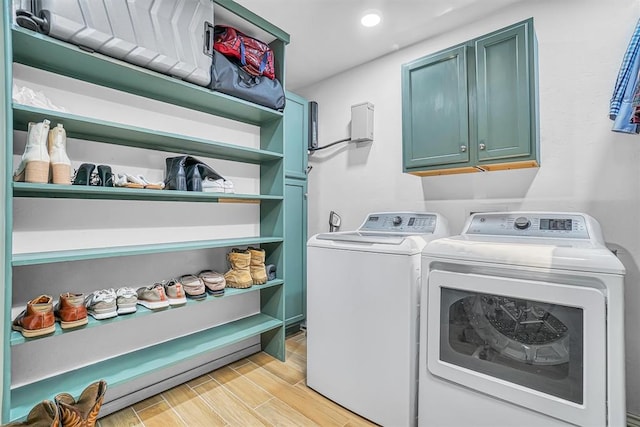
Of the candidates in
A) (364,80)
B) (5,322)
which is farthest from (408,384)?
(364,80)

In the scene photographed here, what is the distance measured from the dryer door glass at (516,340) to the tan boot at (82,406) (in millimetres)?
1575

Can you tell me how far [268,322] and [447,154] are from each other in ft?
5.64

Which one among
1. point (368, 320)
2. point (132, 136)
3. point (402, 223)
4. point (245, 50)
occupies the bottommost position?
point (368, 320)

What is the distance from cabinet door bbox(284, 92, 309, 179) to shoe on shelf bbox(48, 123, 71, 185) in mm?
1541

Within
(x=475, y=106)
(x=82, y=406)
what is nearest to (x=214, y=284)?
(x=82, y=406)

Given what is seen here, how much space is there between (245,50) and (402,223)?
1586mm

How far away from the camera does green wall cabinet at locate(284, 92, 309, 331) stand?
2748 millimetres

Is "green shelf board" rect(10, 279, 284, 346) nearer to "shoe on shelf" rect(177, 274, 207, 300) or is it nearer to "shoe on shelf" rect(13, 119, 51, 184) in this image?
"shoe on shelf" rect(177, 274, 207, 300)

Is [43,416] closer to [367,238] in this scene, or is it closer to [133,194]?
[133,194]

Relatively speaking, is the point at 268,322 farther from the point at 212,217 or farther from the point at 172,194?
the point at 172,194

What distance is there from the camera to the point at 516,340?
1.31 metres

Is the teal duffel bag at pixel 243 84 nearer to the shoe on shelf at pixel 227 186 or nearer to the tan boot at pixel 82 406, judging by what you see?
the shoe on shelf at pixel 227 186

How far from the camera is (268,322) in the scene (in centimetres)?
234

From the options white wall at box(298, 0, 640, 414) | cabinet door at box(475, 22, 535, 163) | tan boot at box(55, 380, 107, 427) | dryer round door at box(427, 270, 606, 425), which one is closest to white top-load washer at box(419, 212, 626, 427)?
dryer round door at box(427, 270, 606, 425)
